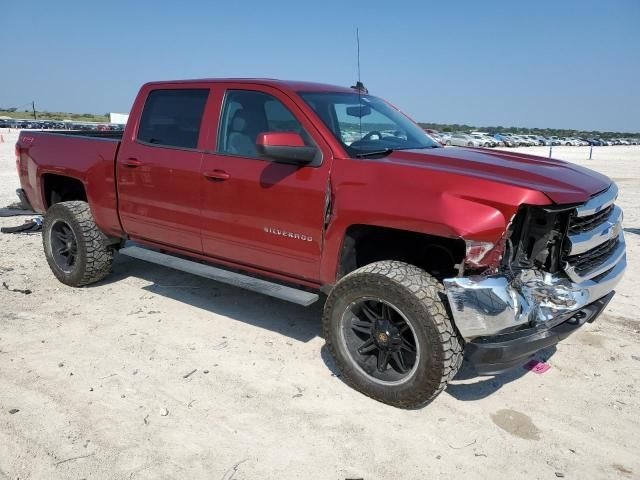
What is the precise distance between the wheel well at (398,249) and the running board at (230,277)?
1.15 ft

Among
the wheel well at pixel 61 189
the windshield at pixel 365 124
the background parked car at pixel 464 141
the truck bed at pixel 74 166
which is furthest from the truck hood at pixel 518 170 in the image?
the wheel well at pixel 61 189

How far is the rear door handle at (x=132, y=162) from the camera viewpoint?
14.8 ft

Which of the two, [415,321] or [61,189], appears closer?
[415,321]

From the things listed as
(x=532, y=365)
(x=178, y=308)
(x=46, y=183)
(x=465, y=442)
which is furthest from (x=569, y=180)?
(x=46, y=183)

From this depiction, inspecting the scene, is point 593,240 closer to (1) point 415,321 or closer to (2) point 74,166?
(1) point 415,321

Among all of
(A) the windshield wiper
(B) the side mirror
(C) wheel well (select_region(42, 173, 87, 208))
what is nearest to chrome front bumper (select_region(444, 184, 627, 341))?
(A) the windshield wiper

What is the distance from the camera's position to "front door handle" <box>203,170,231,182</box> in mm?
3938

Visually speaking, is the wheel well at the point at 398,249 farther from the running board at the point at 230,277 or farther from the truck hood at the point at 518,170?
the truck hood at the point at 518,170

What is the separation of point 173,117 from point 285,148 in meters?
1.53

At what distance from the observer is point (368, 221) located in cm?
325

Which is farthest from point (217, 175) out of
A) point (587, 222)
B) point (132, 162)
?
point (587, 222)

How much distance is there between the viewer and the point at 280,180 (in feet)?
12.0

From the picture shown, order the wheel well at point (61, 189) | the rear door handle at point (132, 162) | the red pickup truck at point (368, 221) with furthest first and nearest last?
1. the wheel well at point (61, 189)
2. the rear door handle at point (132, 162)
3. the red pickup truck at point (368, 221)

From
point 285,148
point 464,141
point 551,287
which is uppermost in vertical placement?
point 285,148
